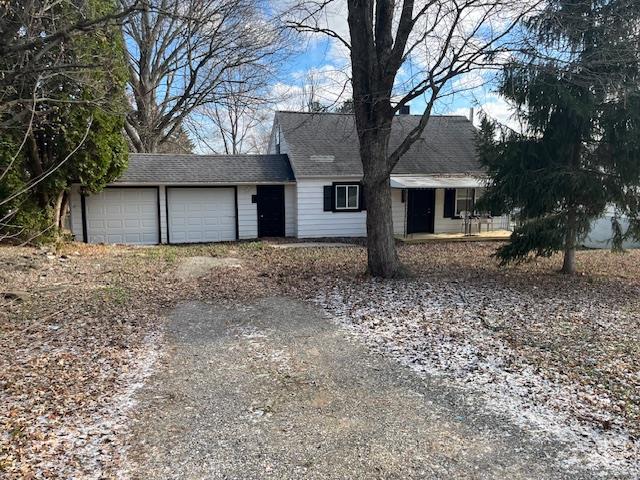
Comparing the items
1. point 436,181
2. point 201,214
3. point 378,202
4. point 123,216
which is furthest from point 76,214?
point 436,181

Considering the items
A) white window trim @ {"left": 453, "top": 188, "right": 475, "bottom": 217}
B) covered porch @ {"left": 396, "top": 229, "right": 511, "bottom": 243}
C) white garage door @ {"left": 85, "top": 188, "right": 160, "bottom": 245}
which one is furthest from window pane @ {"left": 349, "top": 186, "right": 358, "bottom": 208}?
white garage door @ {"left": 85, "top": 188, "right": 160, "bottom": 245}

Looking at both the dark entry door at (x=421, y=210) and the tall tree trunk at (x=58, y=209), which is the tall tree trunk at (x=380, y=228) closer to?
the dark entry door at (x=421, y=210)

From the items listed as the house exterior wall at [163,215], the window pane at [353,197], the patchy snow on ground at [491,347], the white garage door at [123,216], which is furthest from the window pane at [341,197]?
the patchy snow on ground at [491,347]

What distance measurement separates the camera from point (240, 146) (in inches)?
1473

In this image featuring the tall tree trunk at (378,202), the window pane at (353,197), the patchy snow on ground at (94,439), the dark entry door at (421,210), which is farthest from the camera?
the dark entry door at (421,210)

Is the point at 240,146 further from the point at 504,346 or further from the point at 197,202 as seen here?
the point at 504,346

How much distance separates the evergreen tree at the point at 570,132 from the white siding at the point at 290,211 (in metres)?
8.24

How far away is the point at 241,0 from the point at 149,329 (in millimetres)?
15709

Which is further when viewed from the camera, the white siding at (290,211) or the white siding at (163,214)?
the white siding at (290,211)

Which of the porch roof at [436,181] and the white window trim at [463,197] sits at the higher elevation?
the porch roof at [436,181]

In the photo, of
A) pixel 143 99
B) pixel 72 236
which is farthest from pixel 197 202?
pixel 143 99

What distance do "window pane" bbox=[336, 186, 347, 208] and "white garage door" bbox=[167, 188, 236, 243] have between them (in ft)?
12.5

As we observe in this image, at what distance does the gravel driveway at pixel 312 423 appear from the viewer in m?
3.12

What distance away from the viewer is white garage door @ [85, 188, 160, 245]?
15250mm
